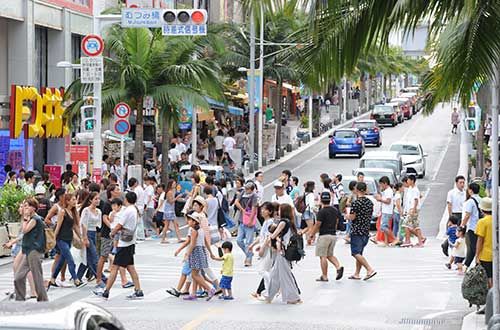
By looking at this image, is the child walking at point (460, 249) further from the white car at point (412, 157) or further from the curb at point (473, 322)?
the white car at point (412, 157)

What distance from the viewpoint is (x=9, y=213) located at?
25172 millimetres

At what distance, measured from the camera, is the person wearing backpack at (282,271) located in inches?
721

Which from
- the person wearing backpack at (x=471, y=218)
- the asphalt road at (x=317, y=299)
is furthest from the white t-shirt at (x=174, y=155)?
the person wearing backpack at (x=471, y=218)

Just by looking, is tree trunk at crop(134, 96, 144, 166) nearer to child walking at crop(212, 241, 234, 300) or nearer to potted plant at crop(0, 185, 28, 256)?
potted plant at crop(0, 185, 28, 256)

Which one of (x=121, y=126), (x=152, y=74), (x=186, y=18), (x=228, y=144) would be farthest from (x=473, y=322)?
(x=228, y=144)

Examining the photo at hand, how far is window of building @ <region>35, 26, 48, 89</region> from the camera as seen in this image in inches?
1567

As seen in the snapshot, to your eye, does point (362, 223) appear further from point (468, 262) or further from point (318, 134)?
point (318, 134)

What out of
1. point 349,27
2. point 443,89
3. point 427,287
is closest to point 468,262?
point 427,287

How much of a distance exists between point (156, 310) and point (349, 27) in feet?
23.0

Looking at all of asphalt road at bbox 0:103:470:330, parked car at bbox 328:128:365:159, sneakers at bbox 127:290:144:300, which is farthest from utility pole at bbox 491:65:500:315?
parked car at bbox 328:128:365:159

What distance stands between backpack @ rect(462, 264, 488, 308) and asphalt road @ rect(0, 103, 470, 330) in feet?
1.55

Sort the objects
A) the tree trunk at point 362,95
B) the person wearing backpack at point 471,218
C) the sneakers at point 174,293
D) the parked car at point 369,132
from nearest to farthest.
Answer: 1. the sneakers at point 174,293
2. the person wearing backpack at point 471,218
3. the parked car at point 369,132
4. the tree trunk at point 362,95

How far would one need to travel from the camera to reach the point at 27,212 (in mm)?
17328

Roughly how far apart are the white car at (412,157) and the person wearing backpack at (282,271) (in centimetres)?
2785
